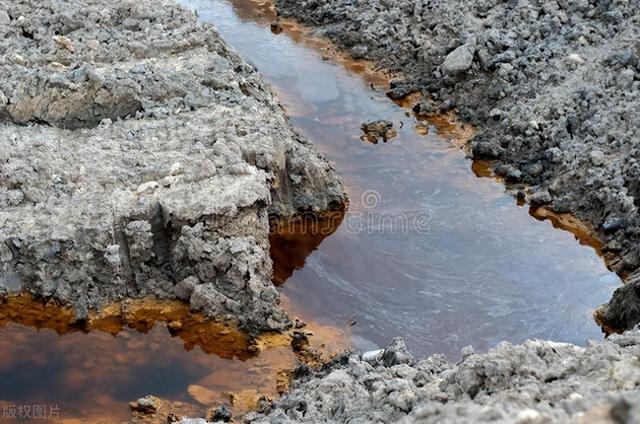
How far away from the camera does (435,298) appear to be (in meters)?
13.4

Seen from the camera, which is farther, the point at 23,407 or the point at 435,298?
the point at 435,298

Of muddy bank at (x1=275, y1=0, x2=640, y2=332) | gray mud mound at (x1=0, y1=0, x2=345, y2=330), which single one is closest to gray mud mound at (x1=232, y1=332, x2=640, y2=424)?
gray mud mound at (x1=0, y1=0, x2=345, y2=330)

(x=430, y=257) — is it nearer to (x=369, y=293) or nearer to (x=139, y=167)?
(x=369, y=293)

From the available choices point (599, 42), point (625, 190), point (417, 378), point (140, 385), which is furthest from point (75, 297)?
point (599, 42)

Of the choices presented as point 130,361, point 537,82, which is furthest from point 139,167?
point 537,82

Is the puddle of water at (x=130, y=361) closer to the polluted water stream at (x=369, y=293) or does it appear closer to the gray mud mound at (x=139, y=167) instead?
the polluted water stream at (x=369, y=293)

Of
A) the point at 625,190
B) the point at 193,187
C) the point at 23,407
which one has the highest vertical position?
the point at 625,190

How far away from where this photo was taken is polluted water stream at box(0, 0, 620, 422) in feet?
36.6

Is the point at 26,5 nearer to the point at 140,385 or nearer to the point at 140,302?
the point at 140,302

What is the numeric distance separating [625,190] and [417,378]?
7.48 m

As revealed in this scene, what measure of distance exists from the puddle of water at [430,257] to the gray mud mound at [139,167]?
1.01 meters

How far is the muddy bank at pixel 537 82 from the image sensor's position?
51.1ft

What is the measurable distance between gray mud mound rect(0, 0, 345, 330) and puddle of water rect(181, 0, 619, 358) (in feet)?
3.32

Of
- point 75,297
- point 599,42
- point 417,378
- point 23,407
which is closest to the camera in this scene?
point 417,378
